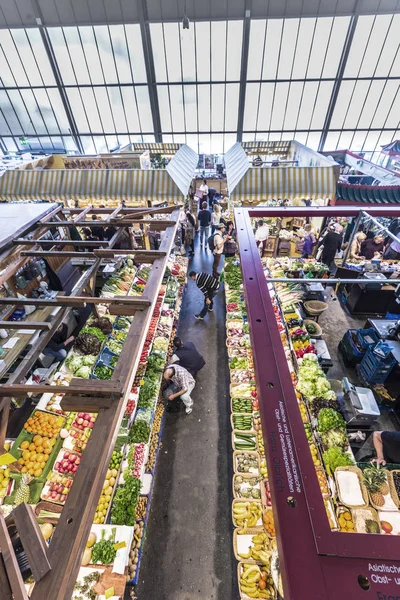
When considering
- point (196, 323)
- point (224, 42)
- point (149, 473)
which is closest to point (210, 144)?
point (224, 42)

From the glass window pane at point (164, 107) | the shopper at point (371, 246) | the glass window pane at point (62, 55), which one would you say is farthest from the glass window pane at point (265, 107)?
the shopper at point (371, 246)

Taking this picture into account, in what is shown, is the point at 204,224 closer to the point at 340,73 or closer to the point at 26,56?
the point at 340,73

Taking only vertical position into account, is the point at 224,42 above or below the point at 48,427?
above

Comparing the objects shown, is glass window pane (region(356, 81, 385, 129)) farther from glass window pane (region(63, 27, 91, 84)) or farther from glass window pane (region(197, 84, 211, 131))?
glass window pane (region(63, 27, 91, 84))

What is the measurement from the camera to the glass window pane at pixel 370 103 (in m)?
17.1

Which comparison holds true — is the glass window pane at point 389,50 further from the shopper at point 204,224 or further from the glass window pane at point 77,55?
the glass window pane at point 77,55

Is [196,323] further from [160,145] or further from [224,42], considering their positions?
[224,42]

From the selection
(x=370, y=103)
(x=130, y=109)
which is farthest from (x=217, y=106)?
(x=370, y=103)

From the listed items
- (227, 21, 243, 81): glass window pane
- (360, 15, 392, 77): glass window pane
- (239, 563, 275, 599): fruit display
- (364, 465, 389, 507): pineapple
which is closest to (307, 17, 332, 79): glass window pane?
(360, 15, 392, 77): glass window pane

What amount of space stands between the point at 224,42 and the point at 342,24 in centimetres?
686

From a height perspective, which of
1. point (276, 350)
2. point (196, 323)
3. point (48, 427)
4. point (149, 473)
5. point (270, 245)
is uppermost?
point (270, 245)

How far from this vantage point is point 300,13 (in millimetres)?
15188

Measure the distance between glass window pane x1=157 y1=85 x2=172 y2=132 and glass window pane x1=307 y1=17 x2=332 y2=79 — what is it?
9.40 metres

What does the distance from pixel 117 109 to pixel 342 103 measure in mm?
15547
